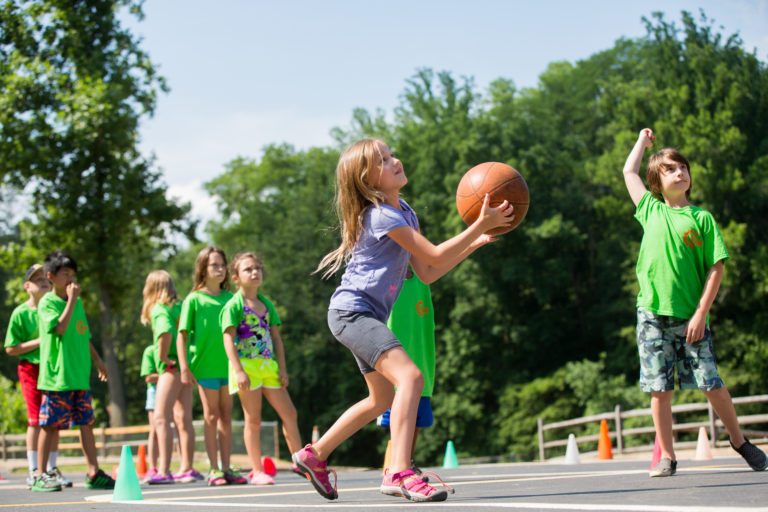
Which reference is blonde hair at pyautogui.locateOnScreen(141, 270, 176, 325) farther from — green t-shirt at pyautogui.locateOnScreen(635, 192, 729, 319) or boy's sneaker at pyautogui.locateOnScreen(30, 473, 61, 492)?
green t-shirt at pyautogui.locateOnScreen(635, 192, 729, 319)

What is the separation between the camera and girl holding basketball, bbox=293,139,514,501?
14.9 ft

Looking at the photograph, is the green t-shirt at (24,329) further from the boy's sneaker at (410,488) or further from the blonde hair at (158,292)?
the boy's sneaker at (410,488)

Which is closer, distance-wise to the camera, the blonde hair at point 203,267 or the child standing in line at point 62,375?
the child standing in line at point 62,375

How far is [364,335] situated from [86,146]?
23020 mm

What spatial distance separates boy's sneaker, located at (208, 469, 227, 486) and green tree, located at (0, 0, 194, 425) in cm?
Answer: 1877

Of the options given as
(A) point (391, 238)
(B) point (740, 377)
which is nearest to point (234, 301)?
(A) point (391, 238)

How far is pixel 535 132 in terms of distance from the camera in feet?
133

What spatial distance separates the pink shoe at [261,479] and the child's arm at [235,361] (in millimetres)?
859

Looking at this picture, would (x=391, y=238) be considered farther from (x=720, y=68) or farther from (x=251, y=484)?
(x=720, y=68)

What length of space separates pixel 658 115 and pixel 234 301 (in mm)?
28267

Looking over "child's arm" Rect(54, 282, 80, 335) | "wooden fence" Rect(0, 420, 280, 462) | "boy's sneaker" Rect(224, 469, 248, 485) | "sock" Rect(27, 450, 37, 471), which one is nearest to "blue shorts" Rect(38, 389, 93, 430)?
"child's arm" Rect(54, 282, 80, 335)

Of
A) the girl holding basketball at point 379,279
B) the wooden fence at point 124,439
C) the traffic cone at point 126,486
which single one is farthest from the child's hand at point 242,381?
the wooden fence at point 124,439

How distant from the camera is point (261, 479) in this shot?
790 cm

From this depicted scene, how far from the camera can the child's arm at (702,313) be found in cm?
560
